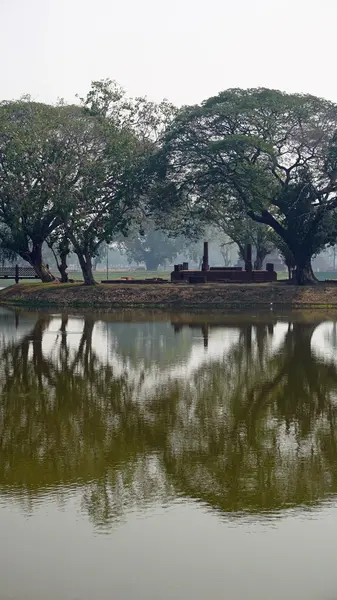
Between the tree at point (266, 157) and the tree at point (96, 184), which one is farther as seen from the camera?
the tree at point (96, 184)

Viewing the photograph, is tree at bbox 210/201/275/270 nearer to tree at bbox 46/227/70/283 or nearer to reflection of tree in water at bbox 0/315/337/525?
tree at bbox 46/227/70/283

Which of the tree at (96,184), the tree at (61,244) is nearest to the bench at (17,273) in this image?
the tree at (61,244)

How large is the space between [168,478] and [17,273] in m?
67.8

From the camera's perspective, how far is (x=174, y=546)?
10.8 meters

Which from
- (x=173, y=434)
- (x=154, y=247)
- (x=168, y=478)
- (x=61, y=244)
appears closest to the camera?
(x=168, y=478)

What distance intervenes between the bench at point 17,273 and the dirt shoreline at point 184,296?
1272cm

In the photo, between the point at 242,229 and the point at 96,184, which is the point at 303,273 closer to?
the point at 242,229

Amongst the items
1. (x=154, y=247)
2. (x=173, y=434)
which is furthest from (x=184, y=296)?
(x=154, y=247)

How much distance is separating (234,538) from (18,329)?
30.7 m

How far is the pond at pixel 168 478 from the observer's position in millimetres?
9914

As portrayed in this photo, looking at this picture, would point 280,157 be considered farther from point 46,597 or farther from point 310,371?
point 46,597

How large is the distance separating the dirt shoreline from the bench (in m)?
12.7

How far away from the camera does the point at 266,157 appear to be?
66562 mm

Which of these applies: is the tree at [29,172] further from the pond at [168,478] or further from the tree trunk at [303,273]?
the pond at [168,478]
